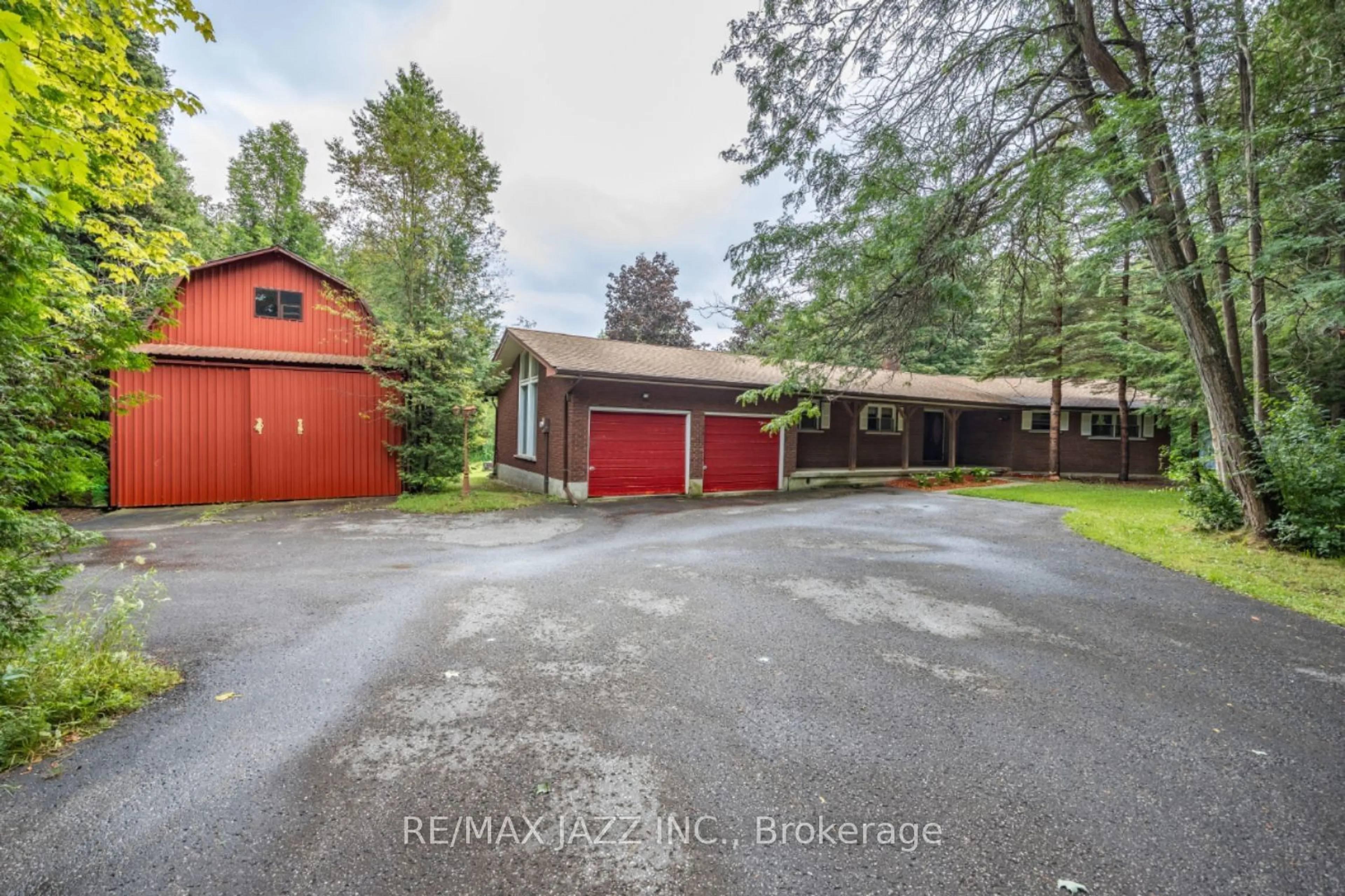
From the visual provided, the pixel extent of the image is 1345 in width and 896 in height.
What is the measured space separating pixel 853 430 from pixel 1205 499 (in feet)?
24.7

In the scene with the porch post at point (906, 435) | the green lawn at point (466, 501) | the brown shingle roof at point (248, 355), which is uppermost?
the brown shingle roof at point (248, 355)

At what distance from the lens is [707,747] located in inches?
97.3

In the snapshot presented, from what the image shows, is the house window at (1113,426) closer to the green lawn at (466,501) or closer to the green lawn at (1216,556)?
the green lawn at (1216,556)

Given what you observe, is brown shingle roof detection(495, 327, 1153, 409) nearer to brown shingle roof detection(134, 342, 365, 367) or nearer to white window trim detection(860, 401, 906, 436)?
white window trim detection(860, 401, 906, 436)

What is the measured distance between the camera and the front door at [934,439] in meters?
18.5

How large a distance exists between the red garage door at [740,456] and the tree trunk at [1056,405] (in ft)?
31.1

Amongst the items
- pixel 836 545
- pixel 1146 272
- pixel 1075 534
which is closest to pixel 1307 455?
pixel 1075 534

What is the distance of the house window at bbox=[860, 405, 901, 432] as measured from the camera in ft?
55.0

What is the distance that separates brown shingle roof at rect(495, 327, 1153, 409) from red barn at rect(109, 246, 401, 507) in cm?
389

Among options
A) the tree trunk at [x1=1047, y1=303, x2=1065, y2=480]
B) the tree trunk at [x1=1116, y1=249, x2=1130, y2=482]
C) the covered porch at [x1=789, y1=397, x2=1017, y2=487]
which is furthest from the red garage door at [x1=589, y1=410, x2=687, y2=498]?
the tree trunk at [x1=1116, y1=249, x2=1130, y2=482]

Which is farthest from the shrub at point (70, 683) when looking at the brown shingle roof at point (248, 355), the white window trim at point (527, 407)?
the white window trim at point (527, 407)

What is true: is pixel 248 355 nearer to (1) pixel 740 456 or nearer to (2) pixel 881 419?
(1) pixel 740 456

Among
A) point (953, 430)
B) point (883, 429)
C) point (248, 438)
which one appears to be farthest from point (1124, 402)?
point (248, 438)

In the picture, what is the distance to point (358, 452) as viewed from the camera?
38.0ft
